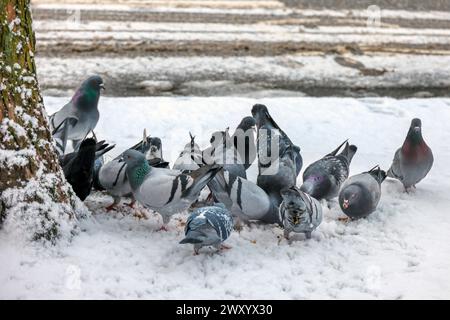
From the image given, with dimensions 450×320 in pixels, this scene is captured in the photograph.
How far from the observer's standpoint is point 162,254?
4.70m

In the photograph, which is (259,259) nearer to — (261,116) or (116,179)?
(116,179)

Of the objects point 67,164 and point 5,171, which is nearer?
point 5,171

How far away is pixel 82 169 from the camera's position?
5.14 meters

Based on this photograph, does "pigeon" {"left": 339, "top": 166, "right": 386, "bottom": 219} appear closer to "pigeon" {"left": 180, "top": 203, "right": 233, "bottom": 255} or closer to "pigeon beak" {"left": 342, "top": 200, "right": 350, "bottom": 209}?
"pigeon beak" {"left": 342, "top": 200, "right": 350, "bottom": 209}

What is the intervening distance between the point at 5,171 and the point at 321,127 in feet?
14.3

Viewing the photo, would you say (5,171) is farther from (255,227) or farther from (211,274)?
(255,227)

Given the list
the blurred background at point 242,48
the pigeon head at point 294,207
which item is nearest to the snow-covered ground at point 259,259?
the pigeon head at point 294,207

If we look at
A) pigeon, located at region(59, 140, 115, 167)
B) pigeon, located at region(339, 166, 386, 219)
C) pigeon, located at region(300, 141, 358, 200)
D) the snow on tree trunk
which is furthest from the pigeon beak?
the snow on tree trunk

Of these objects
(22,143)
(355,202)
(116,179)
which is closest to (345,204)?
(355,202)

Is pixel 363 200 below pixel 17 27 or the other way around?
below

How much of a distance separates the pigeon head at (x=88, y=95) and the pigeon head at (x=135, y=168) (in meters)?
1.73

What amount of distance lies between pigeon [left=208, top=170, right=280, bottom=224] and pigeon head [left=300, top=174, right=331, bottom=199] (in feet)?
1.84

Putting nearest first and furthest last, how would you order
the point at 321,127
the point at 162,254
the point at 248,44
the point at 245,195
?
the point at 162,254 → the point at 245,195 → the point at 321,127 → the point at 248,44

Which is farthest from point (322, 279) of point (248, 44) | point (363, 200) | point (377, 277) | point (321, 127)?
point (248, 44)
